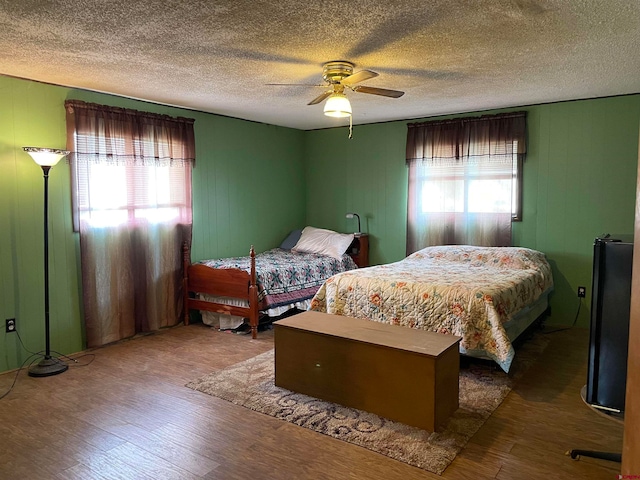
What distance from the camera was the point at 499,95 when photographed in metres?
4.34

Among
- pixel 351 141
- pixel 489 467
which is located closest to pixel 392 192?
pixel 351 141

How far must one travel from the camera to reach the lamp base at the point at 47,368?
3.52m

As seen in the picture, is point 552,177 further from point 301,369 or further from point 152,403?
point 152,403

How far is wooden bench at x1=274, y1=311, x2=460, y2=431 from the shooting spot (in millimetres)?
2580

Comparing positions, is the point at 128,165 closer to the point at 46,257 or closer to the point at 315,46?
the point at 46,257

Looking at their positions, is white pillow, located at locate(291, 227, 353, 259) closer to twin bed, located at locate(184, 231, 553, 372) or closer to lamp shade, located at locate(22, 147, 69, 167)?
twin bed, located at locate(184, 231, 553, 372)

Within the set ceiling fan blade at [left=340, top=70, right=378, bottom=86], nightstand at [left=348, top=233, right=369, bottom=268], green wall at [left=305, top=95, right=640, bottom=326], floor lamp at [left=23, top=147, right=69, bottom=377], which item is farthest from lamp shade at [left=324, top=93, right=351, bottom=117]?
nightstand at [left=348, top=233, right=369, bottom=268]

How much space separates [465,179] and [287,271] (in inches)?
86.1

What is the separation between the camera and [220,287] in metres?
4.65

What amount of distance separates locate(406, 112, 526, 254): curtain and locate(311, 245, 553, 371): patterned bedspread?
508mm

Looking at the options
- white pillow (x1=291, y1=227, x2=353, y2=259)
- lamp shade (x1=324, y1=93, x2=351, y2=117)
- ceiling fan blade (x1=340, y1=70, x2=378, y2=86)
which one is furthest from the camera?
white pillow (x1=291, y1=227, x2=353, y2=259)

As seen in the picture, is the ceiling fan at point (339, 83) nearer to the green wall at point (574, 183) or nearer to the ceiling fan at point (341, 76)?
the ceiling fan at point (341, 76)

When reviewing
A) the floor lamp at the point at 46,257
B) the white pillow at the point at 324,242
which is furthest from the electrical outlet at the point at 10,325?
the white pillow at the point at 324,242

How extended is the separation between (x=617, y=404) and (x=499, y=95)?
2.82 metres
